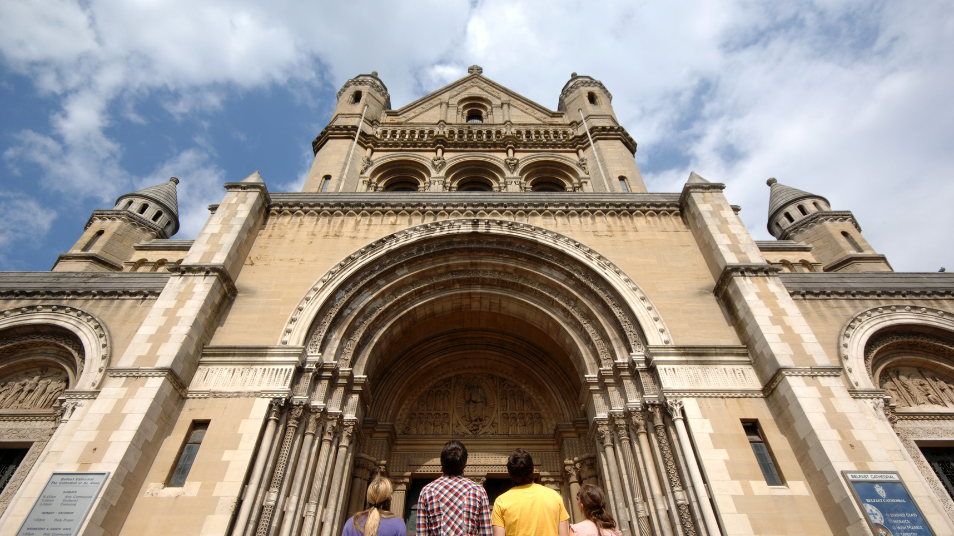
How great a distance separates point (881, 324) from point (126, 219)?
88.0ft

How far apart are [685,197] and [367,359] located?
8789 mm

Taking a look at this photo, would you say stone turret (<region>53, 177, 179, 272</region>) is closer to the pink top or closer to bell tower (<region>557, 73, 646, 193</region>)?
bell tower (<region>557, 73, 646, 193</region>)

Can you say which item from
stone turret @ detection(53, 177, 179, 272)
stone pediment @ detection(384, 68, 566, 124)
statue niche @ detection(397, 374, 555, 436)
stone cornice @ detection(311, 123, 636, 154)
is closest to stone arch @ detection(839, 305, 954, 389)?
statue niche @ detection(397, 374, 555, 436)

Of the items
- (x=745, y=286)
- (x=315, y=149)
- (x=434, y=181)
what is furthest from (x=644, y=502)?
(x=315, y=149)

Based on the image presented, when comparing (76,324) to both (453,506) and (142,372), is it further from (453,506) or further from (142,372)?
(453,506)

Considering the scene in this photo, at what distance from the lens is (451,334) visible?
13.0 metres

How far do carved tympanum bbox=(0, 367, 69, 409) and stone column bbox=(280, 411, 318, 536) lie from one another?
16.6 feet

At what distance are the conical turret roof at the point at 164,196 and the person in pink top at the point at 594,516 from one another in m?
25.9

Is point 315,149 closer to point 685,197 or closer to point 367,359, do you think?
point 367,359

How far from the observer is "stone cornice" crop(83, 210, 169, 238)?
21906mm

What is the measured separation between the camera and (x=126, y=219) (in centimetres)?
2217

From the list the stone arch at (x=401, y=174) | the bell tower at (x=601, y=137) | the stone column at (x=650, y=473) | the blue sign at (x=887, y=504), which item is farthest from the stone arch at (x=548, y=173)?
the blue sign at (x=887, y=504)

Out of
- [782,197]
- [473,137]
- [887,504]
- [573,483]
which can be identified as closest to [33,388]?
[573,483]

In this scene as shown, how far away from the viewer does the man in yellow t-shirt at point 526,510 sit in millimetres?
3990
